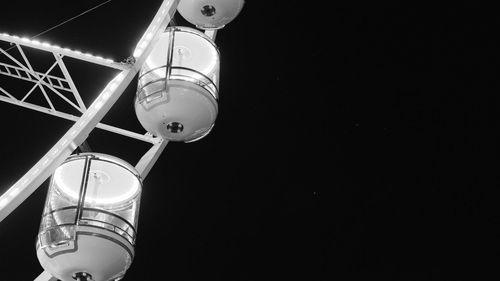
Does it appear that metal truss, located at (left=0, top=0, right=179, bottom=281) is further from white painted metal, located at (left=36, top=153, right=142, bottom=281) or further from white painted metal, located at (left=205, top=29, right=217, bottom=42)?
white painted metal, located at (left=205, top=29, right=217, bottom=42)

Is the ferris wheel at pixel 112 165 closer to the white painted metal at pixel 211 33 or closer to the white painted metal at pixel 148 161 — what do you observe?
the white painted metal at pixel 148 161

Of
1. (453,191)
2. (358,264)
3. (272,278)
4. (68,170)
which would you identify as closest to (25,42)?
(68,170)

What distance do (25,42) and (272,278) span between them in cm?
699

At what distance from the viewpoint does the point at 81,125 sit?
3900mm

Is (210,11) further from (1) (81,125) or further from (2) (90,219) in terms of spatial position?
(2) (90,219)

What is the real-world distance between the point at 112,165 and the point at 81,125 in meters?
0.25

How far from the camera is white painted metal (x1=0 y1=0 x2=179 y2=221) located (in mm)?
3490

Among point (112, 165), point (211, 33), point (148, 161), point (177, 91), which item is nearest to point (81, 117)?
point (112, 165)

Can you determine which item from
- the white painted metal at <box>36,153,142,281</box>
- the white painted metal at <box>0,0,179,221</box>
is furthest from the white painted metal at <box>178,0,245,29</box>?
the white painted metal at <box>36,153,142,281</box>

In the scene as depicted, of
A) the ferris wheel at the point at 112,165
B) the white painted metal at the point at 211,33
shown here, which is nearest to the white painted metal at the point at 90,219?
the ferris wheel at the point at 112,165

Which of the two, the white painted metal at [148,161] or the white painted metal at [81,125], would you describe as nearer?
the white painted metal at [81,125]

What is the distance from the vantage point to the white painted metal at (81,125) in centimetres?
349

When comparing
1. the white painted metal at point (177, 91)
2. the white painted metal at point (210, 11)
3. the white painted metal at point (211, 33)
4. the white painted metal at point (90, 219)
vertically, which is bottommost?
the white painted metal at point (90, 219)

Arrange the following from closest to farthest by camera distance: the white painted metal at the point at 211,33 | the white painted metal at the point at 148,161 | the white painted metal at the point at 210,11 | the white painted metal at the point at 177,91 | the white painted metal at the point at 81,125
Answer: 1. the white painted metal at the point at 81,125
2. the white painted metal at the point at 177,91
3. the white painted metal at the point at 148,161
4. the white painted metal at the point at 210,11
5. the white painted metal at the point at 211,33
